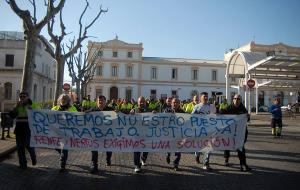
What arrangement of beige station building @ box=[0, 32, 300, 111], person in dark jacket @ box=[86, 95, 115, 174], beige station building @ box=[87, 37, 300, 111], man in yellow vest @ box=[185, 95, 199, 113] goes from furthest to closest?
beige station building @ box=[87, 37, 300, 111]
beige station building @ box=[0, 32, 300, 111]
man in yellow vest @ box=[185, 95, 199, 113]
person in dark jacket @ box=[86, 95, 115, 174]

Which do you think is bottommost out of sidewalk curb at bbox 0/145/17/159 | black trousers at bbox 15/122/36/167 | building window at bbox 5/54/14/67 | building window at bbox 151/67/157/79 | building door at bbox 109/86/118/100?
sidewalk curb at bbox 0/145/17/159

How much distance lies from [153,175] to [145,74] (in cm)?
6931

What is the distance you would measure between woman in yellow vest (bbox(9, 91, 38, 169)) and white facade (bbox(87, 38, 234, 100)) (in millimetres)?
64101

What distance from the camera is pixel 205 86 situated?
81.4m

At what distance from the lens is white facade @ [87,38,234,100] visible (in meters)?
76.0

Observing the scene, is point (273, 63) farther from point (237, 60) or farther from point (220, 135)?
point (220, 135)

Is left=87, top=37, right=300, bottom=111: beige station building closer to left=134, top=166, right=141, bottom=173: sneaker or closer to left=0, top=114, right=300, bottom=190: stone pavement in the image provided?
left=0, top=114, right=300, bottom=190: stone pavement

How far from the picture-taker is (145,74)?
78125 mm

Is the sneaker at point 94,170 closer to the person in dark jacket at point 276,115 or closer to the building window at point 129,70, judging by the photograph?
the person in dark jacket at point 276,115

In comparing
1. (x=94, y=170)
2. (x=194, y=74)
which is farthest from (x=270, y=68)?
(x=194, y=74)

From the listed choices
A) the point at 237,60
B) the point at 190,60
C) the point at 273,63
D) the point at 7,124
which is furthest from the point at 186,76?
the point at 7,124

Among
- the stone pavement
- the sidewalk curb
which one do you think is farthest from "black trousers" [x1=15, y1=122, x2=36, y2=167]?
the sidewalk curb

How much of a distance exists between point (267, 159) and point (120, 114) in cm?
460

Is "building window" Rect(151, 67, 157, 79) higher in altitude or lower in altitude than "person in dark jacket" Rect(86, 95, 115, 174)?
higher
